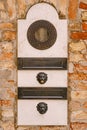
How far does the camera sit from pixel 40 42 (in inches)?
125

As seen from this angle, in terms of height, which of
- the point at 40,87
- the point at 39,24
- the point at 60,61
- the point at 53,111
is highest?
the point at 39,24

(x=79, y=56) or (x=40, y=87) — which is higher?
(x=79, y=56)

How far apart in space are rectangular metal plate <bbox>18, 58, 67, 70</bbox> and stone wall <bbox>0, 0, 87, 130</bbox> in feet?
0.18

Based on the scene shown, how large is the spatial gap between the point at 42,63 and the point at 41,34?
25cm

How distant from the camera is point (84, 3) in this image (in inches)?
124

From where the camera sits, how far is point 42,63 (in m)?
3.21

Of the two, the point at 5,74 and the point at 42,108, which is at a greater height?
the point at 5,74

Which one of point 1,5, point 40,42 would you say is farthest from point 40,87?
point 1,5

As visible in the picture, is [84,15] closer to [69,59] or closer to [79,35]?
[79,35]

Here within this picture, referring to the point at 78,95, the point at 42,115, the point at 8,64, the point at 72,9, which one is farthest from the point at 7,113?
the point at 72,9

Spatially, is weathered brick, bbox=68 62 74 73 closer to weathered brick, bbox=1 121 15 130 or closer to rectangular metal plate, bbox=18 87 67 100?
rectangular metal plate, bbox=18 87 67 100

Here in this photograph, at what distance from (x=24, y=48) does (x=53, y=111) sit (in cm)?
61

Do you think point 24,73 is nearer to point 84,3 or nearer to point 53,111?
point 53,111

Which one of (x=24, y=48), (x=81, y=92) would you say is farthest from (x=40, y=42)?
(x=81, y=92)
